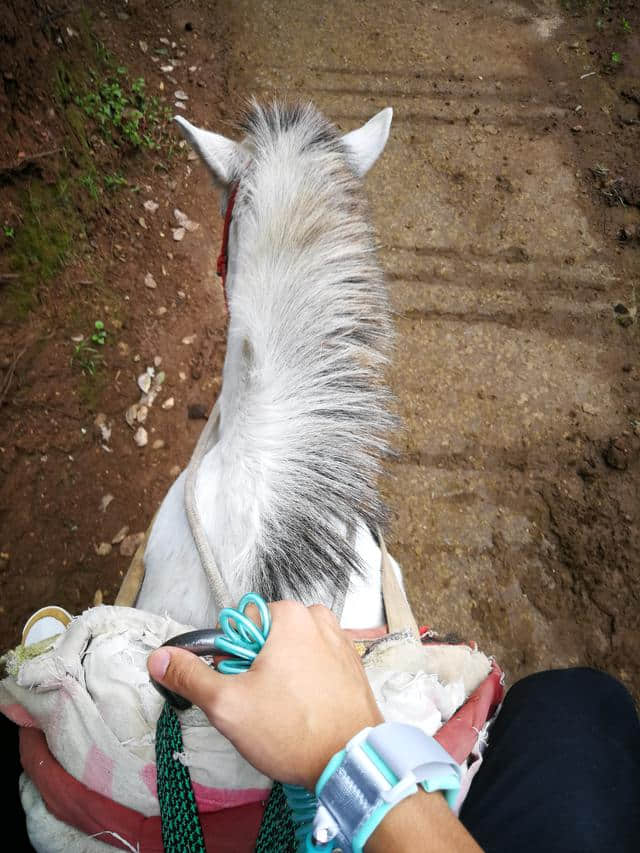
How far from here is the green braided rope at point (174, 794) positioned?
2.68 ft

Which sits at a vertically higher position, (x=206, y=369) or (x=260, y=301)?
(x=260, y=301)

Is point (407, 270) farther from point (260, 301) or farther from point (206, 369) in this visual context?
point (260, 301)

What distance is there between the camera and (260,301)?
1218mm

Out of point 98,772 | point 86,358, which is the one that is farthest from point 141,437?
point 98,772

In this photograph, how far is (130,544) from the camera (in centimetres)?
240

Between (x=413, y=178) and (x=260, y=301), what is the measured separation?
270 cm

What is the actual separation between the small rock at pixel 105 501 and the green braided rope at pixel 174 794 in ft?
5.55

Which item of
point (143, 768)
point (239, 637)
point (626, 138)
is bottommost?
point (143, 768)

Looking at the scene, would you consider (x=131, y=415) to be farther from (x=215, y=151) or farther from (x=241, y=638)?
(x=241, y=638)

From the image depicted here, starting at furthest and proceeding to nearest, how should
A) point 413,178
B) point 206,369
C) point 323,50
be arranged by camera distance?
point 323,50 < point 413,178 < point 206,369

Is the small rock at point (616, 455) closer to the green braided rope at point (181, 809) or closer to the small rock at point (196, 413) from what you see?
the small rock at point (196, 413)

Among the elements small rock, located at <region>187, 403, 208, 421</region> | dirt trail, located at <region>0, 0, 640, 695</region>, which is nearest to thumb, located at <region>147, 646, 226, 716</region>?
dirt trail, located at <region>0, 0, 640, 695</region>

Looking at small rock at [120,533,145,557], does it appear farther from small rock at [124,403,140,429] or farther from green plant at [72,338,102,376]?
green plant at [72,338,102,376]

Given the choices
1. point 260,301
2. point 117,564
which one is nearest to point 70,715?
point 260,301
